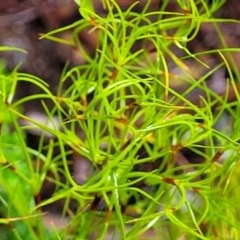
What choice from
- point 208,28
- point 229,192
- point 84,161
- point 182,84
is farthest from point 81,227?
point 208,28

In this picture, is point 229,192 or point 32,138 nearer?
point 229,192

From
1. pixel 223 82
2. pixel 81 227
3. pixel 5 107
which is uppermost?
pixel 5 107

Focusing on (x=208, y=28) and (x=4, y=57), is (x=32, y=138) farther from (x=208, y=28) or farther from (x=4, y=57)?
(x=208, y=28)

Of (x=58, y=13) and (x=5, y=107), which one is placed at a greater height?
(x=5, y=107)

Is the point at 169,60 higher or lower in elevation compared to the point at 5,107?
lower

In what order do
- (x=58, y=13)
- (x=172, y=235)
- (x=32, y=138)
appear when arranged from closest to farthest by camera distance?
(x=172, y=235) < (x=32, y=138) < (x=58, y=13)

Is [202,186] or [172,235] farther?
[172,235]

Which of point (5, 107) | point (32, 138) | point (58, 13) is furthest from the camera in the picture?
point (58, 13)

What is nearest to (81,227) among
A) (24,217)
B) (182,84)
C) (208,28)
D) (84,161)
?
(24,217)

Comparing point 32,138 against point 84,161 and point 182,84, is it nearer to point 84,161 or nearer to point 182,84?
point 84,161
